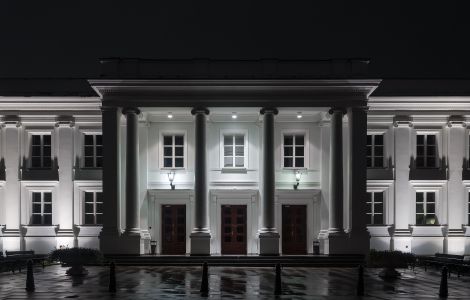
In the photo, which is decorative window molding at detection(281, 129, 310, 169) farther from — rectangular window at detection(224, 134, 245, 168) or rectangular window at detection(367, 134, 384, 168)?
rectangular window at detection(367, 134, 384, 168)

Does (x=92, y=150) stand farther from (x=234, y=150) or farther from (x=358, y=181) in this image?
(x=358, y=181)

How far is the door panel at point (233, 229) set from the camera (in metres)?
31.1

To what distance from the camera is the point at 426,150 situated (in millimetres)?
31719

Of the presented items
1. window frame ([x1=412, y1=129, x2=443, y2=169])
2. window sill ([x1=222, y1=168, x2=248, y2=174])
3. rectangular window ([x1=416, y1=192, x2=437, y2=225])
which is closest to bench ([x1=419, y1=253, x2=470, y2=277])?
rectangular window ([x1=416, y1=192, x2=437, y2=225])

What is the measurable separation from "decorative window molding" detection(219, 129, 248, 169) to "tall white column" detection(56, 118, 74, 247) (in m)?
8.20

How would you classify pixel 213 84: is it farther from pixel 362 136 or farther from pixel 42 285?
pixel 42 285

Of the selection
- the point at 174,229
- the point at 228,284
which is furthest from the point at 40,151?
the point at 228,284

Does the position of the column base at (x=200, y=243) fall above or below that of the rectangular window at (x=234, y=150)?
below

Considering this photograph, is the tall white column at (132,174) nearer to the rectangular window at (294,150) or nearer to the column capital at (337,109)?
the rectangular window at (294,150)

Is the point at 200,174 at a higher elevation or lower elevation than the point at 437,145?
lower

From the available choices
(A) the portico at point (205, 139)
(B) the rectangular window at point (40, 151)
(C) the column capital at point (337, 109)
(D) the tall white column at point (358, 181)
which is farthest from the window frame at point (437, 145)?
(B) the rectangular window at point (40, 151)

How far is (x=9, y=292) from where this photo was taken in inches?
710

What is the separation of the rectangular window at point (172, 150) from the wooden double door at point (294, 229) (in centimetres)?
626

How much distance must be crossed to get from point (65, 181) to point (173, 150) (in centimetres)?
605
